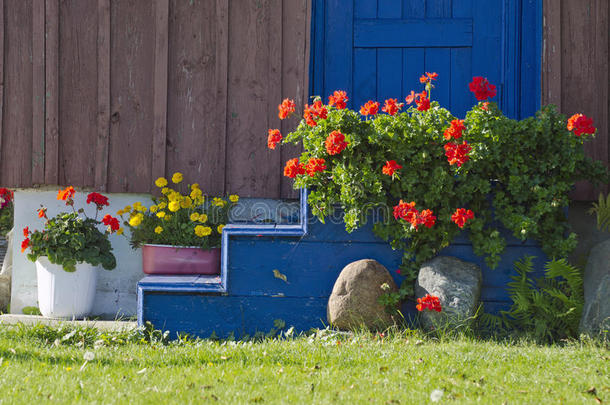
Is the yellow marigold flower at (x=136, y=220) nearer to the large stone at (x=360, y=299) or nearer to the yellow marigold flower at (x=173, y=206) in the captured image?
the yellow marigold flower at (x=173, y=206)

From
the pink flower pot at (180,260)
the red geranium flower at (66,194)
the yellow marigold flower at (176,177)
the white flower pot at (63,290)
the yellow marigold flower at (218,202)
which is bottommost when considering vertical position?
the white flower pot at (63,290)

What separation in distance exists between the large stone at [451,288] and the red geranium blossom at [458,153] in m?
0.67

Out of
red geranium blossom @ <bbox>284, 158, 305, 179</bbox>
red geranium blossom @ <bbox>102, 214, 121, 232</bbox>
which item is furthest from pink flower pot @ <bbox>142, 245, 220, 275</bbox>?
red geranium blossom @ <bbox>284, 158, 305, 179</bbox>

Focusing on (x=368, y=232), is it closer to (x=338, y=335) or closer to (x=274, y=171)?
(x=338, y=335)

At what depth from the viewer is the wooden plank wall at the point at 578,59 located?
4.89 metres

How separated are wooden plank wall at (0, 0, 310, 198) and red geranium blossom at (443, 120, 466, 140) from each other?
1.47 meters

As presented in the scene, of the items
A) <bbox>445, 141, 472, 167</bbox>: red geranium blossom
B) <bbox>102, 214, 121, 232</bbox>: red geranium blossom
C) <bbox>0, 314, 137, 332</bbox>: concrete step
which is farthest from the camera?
<bbox>102, 214, 121, 232</bbox>: red geranium blossom

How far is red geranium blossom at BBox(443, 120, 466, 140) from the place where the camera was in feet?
13.0

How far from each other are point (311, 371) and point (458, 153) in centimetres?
167

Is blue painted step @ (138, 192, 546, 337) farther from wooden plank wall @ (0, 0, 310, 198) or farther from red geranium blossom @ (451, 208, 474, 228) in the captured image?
wooden plank wall @ (0, 0, 310, 198)

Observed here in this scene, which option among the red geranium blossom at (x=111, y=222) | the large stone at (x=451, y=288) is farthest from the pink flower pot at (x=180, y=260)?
the large stone at (x=451, y=288)

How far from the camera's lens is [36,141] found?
5.26 meters

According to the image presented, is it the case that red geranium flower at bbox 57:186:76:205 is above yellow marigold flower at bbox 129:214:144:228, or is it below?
above

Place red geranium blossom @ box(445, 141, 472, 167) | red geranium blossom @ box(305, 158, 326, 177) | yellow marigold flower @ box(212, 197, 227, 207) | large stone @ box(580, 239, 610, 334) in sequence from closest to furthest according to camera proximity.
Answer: large stone @ box(580, 239, 610, 334) < red geranium blossom @ box(445, 141, 472, 167) < red geranium blossom @ box(305, 158, 326, 177) < yellow marigold flower @ box(212, 197, 227, 207)
